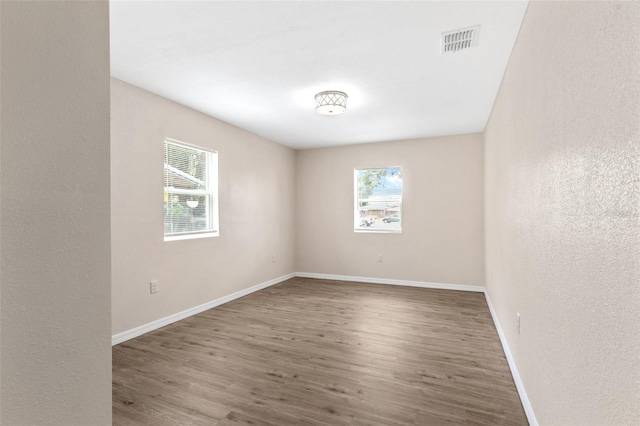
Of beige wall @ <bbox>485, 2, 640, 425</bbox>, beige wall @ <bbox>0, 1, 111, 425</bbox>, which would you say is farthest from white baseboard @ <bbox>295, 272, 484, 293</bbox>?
beige wall @ <bbox>0, 1, 111, 425</bbox>

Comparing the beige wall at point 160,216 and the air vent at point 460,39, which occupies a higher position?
the air vent at point 460,39

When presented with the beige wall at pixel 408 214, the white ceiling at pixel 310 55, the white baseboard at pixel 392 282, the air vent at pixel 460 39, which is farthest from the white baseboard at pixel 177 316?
the air vent at pixel 460 39

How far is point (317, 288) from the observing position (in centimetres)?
Answer: 513

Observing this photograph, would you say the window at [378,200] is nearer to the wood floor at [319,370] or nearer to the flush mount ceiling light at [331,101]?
the wood floor at [319,370]

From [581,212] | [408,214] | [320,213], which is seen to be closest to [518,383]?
[581,212]

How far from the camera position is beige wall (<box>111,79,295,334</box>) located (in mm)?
2982

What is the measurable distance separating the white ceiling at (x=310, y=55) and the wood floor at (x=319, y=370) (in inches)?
96.2

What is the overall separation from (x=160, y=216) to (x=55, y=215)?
2711 millimetres

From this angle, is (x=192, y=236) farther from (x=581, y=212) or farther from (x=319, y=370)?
(x=581, y=212)

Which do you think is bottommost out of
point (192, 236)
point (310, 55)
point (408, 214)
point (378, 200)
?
point (192, 236)

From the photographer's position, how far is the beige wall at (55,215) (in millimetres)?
764

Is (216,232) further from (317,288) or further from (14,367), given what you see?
(14,367)

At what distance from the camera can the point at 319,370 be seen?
238 cm

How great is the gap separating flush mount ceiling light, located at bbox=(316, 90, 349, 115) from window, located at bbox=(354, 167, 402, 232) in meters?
2.47
